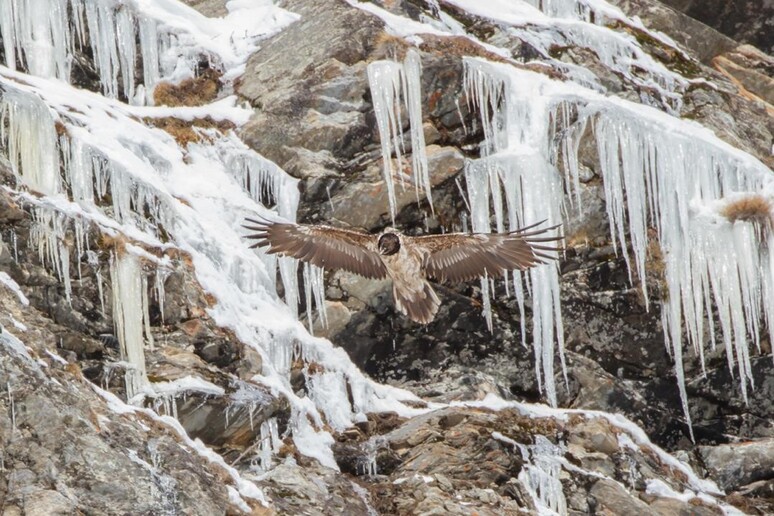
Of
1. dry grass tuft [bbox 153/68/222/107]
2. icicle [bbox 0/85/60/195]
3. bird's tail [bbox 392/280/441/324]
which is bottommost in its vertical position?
bird's tail [bbox 392/280/441/324]

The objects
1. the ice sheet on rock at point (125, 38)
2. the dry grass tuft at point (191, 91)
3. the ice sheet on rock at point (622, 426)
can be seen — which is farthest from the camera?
the dry grass tuft at point (191, 91)

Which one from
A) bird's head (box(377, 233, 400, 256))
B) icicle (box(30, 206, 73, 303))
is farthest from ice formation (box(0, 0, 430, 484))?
bird's head (box(377, 233, 400, 256))

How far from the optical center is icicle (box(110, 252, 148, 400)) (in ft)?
28.4

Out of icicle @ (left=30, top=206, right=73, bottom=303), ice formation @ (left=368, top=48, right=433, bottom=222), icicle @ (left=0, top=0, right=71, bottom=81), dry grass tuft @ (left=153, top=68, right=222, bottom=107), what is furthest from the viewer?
dry grass tuft @ (left=153, top=68, right=222, bottom=107)

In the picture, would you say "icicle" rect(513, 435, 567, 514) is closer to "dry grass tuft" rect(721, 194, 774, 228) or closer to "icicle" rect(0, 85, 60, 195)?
"dry grass tuft" rect(721, 194, 774, 228)

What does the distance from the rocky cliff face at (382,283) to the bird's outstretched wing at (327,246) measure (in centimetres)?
83

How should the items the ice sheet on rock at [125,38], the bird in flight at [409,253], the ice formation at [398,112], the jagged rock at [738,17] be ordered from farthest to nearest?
the jagged rock at [738,17] < the ice sheet on rock at [125,38] < the ice formation at [398,112] < the bird in flight at [409,253]

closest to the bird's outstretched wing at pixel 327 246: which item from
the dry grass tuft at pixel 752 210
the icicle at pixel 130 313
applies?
the icicle at pixel 130 313

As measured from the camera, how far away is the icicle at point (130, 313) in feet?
28.4

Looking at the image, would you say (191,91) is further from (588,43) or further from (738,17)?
(738,17)

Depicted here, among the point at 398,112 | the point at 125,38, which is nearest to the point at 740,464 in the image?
the point at 398,112

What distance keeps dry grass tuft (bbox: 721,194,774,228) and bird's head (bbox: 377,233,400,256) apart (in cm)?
395

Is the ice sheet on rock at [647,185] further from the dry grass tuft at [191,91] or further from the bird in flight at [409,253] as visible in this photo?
the dry grass tuft at [191,91]

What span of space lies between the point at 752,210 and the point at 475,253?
352 cm
